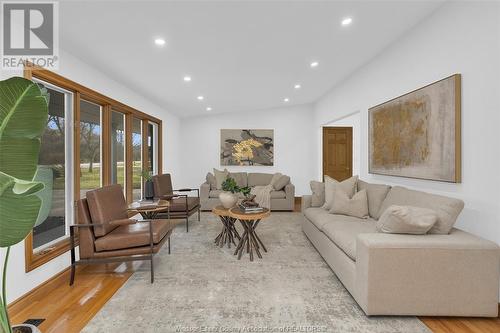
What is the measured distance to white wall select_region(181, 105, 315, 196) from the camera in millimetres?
7070

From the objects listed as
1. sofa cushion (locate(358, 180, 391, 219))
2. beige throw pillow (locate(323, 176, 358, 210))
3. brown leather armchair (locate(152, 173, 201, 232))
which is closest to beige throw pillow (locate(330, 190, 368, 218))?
sofa cushion (locate(358, 180, 391, 219))

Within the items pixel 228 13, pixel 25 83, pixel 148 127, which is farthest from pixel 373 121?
pixel 148 127

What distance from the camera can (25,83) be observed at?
114 centimetres

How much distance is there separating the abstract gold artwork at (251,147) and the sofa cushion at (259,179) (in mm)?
389

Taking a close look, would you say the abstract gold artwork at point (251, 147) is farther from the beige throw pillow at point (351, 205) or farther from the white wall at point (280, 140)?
the beige throw pillow at point (351, 205)

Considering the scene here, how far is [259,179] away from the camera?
677cm

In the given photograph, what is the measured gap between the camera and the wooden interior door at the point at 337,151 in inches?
257

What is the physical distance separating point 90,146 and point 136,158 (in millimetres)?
1431

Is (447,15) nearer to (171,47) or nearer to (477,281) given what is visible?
(477,281)

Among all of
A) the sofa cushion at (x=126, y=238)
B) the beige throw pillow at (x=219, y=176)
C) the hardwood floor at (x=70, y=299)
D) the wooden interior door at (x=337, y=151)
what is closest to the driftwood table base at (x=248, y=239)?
the sofa cushion at (x=126, y=238)

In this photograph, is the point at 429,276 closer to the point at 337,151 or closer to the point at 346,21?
the point at 346,21

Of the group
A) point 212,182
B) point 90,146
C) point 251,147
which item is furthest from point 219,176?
point 90,146

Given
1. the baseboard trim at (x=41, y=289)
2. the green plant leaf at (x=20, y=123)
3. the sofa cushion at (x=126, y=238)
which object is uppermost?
the green plant leaf at (x=20, y=123)

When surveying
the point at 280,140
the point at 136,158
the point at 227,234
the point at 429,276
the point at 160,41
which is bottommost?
the point at 227,234
